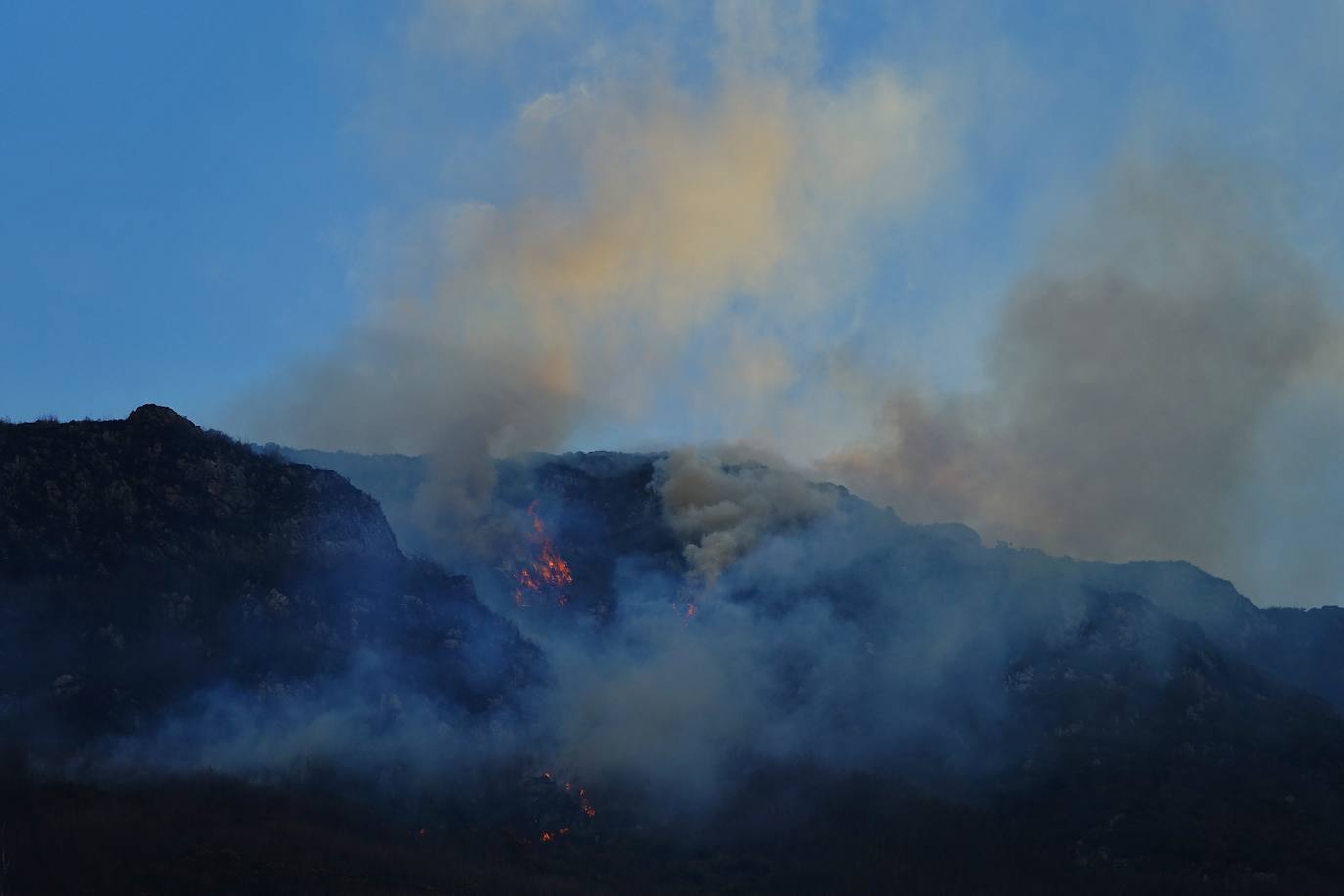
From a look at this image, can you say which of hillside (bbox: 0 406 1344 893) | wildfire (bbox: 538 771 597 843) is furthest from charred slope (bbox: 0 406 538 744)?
wildfire (bbox: 538 771 597 843)

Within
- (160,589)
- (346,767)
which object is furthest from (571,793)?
(160,589)

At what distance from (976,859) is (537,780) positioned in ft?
197

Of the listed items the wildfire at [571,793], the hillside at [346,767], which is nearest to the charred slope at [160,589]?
the hillside at [346,767]

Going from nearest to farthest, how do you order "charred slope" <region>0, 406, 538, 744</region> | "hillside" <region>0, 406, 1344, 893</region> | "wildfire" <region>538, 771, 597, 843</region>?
"hillside" <region>0, 406, 1344, 893</region>, "charred slope" <region>0, 406, 538, 744</region>, "wildfire" <region>538, 771, 597, 843</region>

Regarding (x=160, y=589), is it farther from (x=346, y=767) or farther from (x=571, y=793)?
(x=571, y=793)

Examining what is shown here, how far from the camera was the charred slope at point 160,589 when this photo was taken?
164875mm

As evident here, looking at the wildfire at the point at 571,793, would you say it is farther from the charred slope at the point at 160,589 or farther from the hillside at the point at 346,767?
the charred slope at the point at 160,589

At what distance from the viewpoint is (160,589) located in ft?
581

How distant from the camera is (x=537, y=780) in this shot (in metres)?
187

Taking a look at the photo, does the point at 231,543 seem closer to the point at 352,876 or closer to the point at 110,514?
the point at 110,514

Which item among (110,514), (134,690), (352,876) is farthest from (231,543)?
(352,876)

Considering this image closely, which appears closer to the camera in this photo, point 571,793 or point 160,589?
point 160,589

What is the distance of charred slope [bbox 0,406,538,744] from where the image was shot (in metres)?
165

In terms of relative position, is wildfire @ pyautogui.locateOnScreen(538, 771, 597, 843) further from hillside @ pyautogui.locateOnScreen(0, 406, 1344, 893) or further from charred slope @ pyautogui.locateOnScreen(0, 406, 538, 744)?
charred slope @ pyautogui.locateOnScreen(0, 406, 538, 744)
